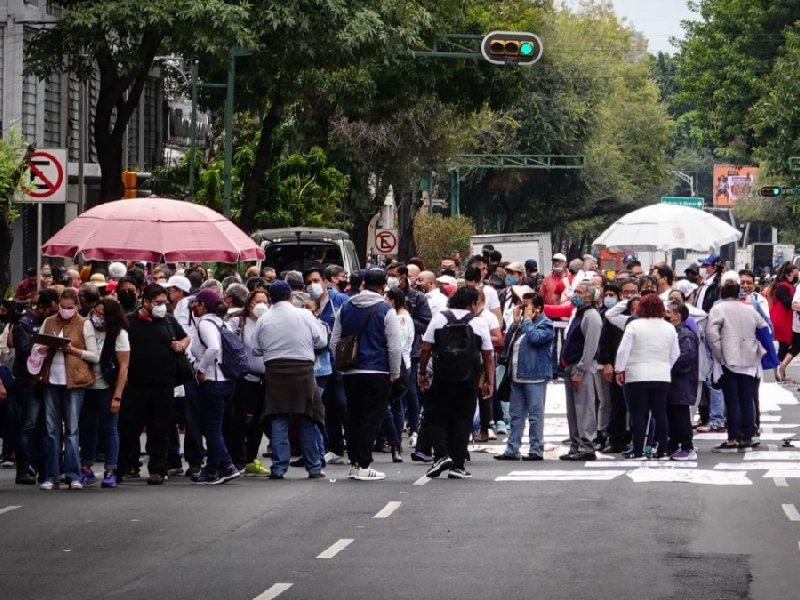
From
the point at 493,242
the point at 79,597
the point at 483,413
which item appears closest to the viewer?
the point at 79,597

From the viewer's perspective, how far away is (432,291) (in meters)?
21.1

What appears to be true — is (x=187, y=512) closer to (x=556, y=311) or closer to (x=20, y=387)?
(x=20, y=387)

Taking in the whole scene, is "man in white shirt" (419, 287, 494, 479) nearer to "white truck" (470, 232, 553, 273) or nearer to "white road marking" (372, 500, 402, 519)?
"white road marking" (372, 500, 402, 519)

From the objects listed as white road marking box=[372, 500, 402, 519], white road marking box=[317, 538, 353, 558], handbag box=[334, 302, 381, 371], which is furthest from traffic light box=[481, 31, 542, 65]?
white road marking box=[317, 538, 353, 558]

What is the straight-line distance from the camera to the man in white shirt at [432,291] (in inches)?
819

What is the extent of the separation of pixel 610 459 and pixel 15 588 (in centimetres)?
897

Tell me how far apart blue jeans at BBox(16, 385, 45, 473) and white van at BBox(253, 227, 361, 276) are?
1444cm

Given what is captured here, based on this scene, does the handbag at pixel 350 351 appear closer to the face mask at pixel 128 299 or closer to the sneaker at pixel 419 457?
the face mask at pixel 128 299

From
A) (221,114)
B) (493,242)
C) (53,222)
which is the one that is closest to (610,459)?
(53,222)

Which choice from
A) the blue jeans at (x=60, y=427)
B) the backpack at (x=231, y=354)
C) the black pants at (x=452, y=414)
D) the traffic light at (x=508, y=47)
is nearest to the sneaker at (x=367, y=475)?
the black pants at (x=452, y=414)

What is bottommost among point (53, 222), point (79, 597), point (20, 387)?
point (79, 597)

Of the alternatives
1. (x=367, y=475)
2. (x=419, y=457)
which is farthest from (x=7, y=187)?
(x=367, y=475)

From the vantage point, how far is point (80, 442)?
1670cm

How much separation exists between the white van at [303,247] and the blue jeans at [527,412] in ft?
41.0
